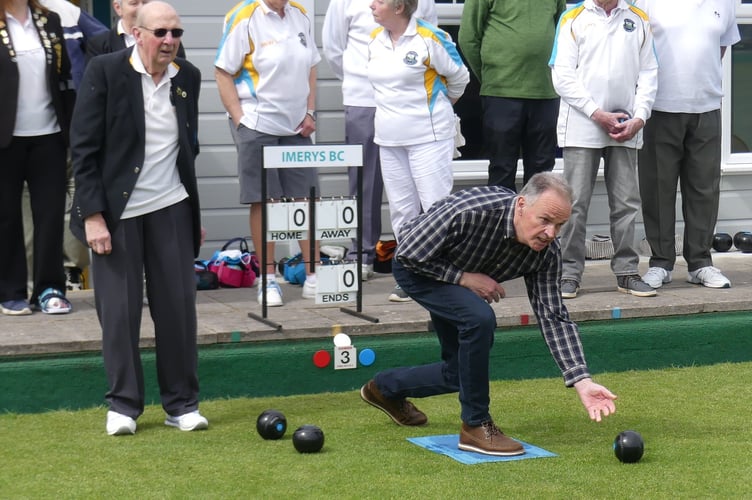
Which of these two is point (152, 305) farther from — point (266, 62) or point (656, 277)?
point (656, 277)

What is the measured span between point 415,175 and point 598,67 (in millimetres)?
1133

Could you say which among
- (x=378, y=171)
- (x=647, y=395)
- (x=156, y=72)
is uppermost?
(x=156, y=72)

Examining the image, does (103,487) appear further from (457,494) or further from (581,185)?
(581,185)

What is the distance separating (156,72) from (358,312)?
183 centimetres

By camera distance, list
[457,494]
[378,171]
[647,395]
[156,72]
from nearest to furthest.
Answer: [457,494] < [156,72] < [647,395] < [378,171]

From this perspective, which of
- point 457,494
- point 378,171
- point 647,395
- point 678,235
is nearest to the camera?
point 457,494

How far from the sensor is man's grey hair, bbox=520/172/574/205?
483cm

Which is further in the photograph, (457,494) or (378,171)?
(378,171)

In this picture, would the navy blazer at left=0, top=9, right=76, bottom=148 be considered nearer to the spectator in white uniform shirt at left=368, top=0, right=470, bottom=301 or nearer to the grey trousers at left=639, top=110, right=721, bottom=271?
the spectator in white uniform shirt at left=368, top=0, right=470, bottom=301

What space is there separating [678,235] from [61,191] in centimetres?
451

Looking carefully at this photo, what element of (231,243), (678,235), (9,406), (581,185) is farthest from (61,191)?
(678,235)

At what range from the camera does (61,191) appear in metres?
6.66

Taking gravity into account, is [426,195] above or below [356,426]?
above

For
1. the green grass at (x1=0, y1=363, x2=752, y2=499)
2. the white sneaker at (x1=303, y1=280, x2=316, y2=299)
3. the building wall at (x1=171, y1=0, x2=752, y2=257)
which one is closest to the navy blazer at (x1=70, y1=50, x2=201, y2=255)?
the green grass at (x1=0, y1=363, x2=752, y2=499)
